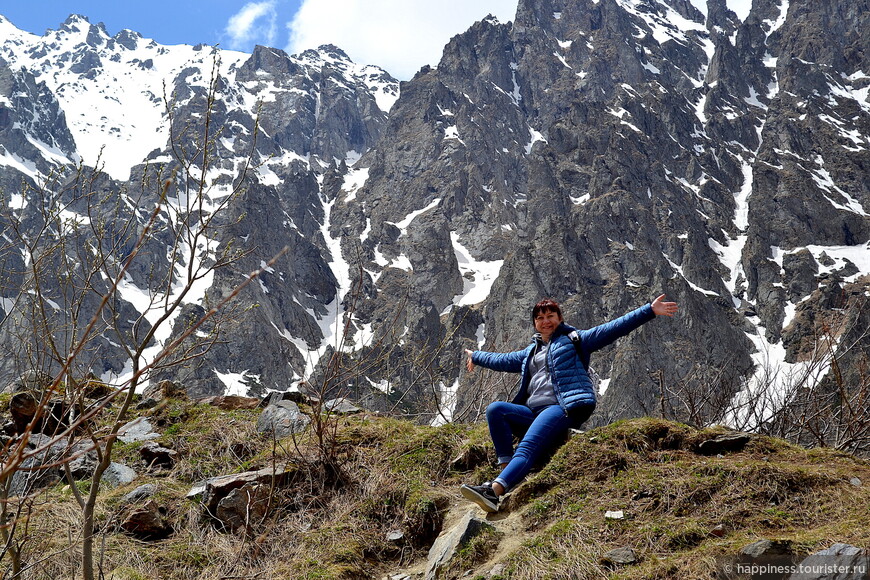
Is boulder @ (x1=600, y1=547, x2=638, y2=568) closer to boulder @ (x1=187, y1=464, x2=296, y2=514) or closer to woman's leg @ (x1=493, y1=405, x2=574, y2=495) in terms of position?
woman's leg @ (x1=493, y1=405, x2=574, y2=495)

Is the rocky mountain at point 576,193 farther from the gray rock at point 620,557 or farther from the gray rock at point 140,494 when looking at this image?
the gray rock at point 620,557

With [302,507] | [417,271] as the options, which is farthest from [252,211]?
[302,507]

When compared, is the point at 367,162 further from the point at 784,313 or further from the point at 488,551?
the point at 488,551

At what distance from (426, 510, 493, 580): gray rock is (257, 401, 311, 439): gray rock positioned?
2.67 metres

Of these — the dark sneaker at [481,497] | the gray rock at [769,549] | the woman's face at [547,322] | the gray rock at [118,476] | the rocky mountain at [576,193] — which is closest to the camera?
the gray rock at [769,549]

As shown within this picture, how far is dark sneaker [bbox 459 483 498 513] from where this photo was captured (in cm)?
464

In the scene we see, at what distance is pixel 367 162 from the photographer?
175 m

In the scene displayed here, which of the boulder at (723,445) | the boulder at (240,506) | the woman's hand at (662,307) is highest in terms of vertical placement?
the woman's hand at (662,307)

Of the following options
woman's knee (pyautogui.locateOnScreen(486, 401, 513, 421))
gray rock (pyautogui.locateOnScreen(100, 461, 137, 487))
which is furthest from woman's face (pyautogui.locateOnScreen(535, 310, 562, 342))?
gray rock (pyautogui.locateOnScreen(100, 461, 137, 487))

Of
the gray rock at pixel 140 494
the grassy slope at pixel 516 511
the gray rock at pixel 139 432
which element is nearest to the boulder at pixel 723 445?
the grassy slope at pixel 516 511

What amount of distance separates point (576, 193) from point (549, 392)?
126398 mm

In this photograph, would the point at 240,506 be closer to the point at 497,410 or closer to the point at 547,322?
the point at 497,410

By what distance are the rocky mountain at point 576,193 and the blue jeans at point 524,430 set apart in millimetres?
63657

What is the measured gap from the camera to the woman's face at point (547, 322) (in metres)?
5.72
